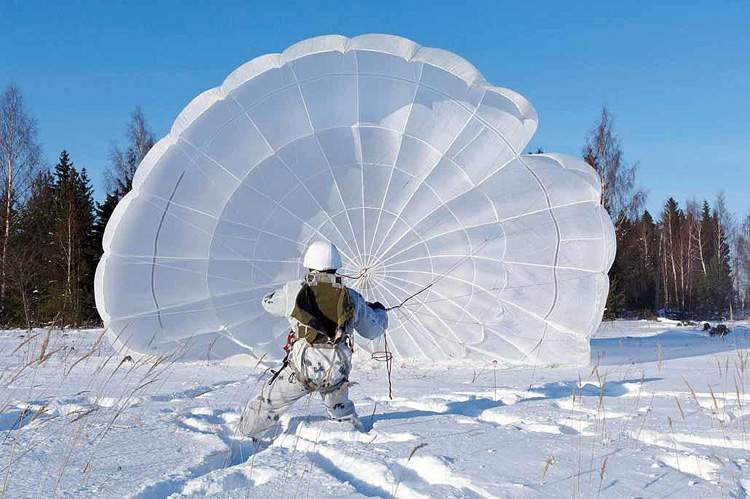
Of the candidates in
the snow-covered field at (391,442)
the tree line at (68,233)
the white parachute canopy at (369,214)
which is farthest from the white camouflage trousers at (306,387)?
the tree line at (68,233)

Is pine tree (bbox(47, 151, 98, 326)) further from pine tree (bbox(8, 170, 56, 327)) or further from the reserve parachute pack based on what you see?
the reserve parachute pack

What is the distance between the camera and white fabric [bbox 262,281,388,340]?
186 inches

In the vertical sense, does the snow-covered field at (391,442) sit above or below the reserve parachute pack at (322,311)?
below

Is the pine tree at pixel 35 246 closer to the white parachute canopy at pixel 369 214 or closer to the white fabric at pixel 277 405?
the white parachute canopy at pixel 369 214

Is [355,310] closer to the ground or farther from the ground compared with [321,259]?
closer to the ground

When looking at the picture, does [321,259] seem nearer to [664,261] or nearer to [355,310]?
[355,310]

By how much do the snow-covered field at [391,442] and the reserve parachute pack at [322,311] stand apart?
604 mm

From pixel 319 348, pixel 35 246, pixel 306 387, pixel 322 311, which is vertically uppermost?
pixel 35 246

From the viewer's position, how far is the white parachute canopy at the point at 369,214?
25.6 feet

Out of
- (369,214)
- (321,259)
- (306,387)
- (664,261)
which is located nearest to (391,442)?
(306,387)

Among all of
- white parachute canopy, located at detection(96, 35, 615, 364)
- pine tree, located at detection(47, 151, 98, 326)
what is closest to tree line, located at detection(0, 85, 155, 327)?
pine tree, located at detection(47, 151, 98, 326)

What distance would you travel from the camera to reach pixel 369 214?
9180mm

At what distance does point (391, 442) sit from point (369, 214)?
18.0ft

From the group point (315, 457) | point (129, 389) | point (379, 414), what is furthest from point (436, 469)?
point (129, 389)
